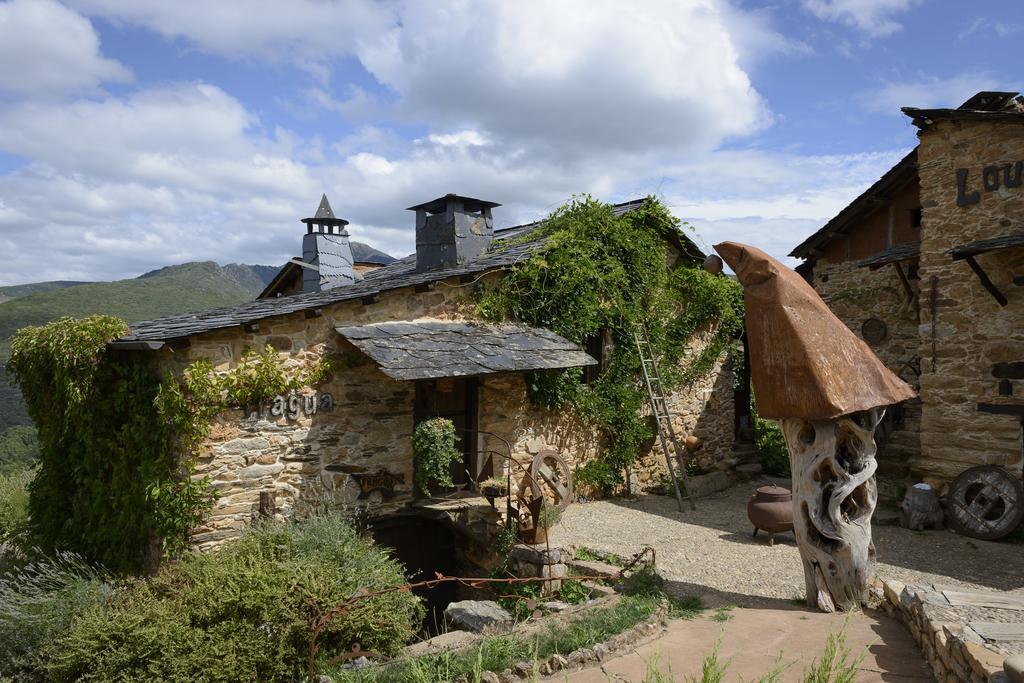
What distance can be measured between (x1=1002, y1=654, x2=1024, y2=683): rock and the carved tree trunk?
8.39 feet

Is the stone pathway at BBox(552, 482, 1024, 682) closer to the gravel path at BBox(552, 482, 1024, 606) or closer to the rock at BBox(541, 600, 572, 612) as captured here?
the gravel path at BBox(552, 482, 1024, 606)

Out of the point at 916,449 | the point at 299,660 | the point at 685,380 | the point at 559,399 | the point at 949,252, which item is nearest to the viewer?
the point at 299,660

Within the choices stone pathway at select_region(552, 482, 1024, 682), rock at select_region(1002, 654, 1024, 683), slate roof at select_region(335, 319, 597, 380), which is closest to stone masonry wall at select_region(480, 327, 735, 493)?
Answer: slate roof at select_region(335, 319, 597, 380)

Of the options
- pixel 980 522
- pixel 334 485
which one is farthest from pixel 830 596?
pixel 334 485

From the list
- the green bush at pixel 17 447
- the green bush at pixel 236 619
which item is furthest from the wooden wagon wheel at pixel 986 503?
the green bush at pixel 17 447

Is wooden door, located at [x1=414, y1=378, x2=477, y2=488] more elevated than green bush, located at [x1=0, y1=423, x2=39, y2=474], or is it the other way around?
wooden door, located at [x1=414, y1=378, x2=477, y2=488]

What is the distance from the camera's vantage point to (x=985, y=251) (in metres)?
8.62

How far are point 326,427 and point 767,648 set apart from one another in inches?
222

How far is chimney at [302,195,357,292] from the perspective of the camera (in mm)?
14422

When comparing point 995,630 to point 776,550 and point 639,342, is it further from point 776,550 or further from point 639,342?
point 639,342

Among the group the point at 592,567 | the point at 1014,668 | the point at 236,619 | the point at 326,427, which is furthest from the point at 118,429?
the point at 1014,668

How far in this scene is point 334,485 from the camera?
8578mm

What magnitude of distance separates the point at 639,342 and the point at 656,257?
1599mm

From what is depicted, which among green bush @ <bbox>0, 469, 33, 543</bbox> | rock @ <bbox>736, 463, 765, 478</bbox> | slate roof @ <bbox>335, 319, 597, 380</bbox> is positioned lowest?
green bush @ <bbox>0, 469, 33, 543</bbox>
